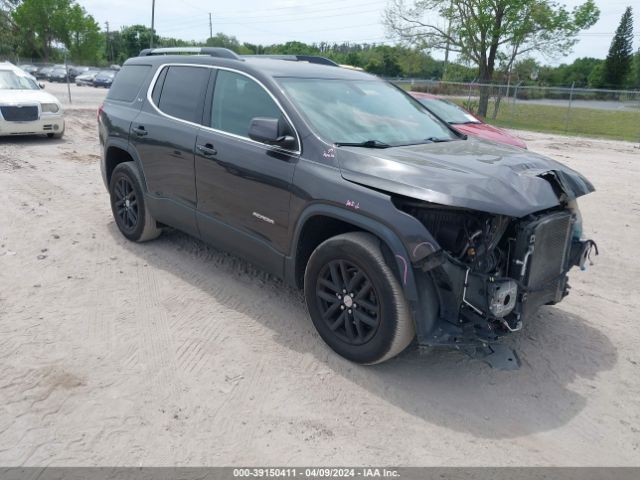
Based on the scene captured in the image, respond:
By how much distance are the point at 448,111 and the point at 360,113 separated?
24.5ft

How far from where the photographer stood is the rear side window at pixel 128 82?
5.67 m

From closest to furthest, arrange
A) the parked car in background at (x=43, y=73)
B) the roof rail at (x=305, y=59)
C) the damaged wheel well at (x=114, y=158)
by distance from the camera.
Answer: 1. the roof rail at (x=305, y=59)
2. the damaged wheel well at (x=114, y=158)
3. the parked car in background at (x=43, y=73)

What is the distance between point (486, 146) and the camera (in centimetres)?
435

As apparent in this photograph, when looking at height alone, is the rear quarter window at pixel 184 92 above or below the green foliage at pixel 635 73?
below

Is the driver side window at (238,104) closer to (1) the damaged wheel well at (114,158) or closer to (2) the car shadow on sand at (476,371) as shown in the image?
(2) the car shadow on sand at (476,371)

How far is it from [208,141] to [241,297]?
136 centimetres

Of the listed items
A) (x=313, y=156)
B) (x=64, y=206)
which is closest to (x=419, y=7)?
(x=64, y=206)

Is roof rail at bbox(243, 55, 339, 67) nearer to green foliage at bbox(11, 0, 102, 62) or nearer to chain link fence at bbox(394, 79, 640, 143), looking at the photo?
chain link fence at bbox(394, 79, 640, 143)

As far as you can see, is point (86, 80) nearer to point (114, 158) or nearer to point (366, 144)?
point (114, 158)

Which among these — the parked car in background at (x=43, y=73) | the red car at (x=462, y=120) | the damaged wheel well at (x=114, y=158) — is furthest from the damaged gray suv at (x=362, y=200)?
the parked car in background at (x=43, y=73)

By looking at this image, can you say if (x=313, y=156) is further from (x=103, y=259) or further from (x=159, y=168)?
(x=103, y=259)

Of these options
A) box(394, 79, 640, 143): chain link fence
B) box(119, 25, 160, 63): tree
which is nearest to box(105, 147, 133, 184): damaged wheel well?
box(394, 79, 640, 143): chain link fence

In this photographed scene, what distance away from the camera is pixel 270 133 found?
12.6 feet

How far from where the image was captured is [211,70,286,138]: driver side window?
4219mm
